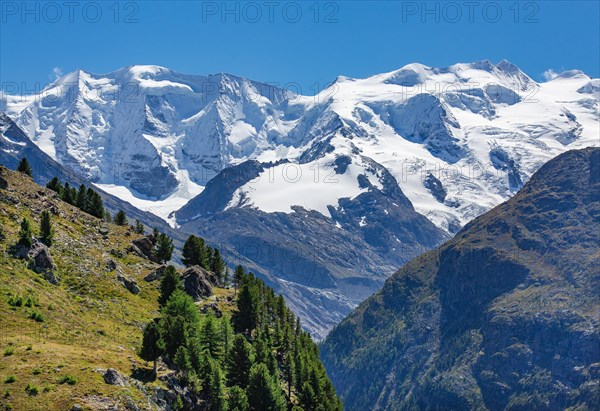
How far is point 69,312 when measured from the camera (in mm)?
123562

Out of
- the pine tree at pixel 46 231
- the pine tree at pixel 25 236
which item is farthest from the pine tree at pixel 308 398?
the pine tree at pixel 25 236

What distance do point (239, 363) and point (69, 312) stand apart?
26333 mm

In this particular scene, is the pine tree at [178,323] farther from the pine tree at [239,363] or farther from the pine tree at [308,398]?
the pine tree at [308,398]

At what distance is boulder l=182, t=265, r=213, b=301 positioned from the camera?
541 ft

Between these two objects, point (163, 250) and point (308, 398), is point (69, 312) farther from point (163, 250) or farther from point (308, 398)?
point (163, 250)

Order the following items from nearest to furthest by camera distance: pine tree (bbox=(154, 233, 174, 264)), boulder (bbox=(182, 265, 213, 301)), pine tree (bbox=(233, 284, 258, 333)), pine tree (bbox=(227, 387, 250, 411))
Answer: pine tree (bbox=(227, 387, 250, 411)) < pine tree (bbox=(233, 284, 258, 333)) < boulder (bbox=(182, 265, 213, 301)) < pine tree (bbox=(154, 233, 174, 264))

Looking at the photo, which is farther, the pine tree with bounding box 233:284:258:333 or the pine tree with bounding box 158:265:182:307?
the pine tree with bounding box 233:284:258:333

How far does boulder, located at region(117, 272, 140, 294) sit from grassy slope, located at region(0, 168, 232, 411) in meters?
1.33

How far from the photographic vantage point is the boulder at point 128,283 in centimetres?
15000

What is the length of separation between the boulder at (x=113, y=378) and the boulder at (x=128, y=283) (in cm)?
4961

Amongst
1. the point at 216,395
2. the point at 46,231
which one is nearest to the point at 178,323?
the point at 216,395

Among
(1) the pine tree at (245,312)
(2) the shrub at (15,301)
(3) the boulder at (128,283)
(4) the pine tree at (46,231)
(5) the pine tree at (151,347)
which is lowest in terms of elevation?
(5) the pine tree at (151,347)

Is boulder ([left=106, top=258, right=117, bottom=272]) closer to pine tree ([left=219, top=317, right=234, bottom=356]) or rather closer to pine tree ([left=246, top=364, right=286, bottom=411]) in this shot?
pine tree ([left=219, top=317, right=234, bottom=356])

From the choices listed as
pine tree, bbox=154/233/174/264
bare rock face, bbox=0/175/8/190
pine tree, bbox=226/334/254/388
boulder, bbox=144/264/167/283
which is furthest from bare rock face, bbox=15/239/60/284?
pine tree, bbox=154/233/174/264
